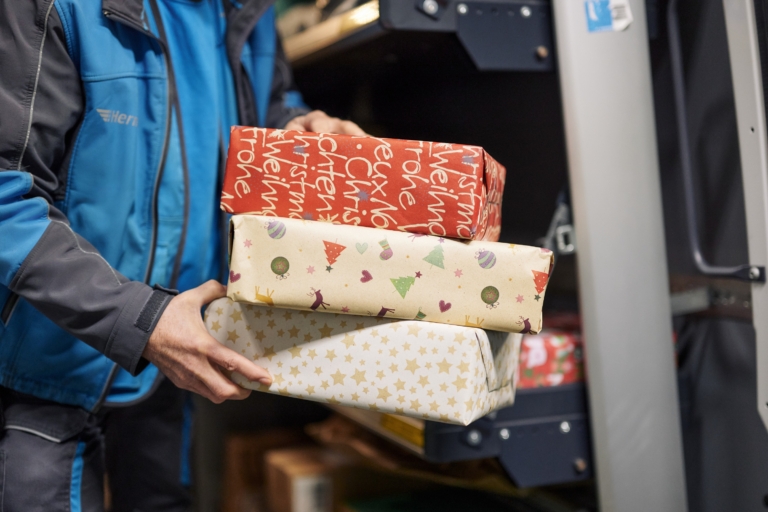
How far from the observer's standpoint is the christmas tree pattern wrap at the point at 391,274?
690 mm

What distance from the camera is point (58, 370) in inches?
33.6

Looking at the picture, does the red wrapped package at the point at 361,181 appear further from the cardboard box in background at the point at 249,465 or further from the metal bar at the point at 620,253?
the cardboard box in background at the point at 249,465

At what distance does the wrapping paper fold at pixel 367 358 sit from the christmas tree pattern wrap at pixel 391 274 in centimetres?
3

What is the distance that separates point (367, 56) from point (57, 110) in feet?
2.14

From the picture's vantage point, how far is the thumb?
0.75m

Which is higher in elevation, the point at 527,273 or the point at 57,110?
the point at 57,110

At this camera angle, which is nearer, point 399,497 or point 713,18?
point 713,18

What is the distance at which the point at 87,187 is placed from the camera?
854 mm

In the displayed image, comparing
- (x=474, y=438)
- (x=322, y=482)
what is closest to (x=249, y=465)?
(x=322, y=482)

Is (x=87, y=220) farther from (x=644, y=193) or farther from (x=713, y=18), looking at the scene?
(x=713, y=18)

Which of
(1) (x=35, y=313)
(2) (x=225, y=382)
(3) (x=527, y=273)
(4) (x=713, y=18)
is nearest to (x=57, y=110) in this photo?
(1) (x=35, y=313)

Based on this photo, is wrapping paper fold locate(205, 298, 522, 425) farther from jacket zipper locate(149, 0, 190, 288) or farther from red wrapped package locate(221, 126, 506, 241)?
jacket zipper locate(149, 0, 190, 288)

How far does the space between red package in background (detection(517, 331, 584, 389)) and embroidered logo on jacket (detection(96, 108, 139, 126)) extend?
67cm

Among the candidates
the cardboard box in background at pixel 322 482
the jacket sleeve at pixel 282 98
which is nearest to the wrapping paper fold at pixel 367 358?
the jacket sleeve at pixel 282 98
